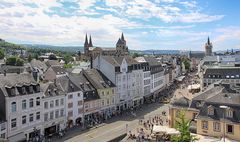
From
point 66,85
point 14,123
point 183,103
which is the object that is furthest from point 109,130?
point 14,123

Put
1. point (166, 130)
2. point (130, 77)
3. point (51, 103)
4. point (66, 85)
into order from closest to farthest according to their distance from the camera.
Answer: point (166, 130), point (51, 103), point (66, 85), point (130, 77)

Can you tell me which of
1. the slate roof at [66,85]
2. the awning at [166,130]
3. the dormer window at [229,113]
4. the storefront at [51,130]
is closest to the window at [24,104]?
the storefront at [51,130]

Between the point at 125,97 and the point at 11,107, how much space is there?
41.6 meters

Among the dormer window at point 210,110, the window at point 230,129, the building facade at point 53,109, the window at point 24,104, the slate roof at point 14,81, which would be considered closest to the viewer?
the window at point 230,129

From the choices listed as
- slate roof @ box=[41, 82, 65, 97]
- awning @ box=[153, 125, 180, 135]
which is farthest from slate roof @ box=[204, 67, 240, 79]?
slate roof @ box=[41, 82, 65, 97]

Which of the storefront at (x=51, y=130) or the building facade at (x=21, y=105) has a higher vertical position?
the building facade at (x=21, y=105)

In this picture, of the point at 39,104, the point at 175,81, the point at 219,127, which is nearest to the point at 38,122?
the point at 39,104

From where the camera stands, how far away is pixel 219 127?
4506cm

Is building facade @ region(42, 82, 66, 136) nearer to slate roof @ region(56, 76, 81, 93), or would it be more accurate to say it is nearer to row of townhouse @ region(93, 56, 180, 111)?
slate roof @ region(56, 76, 81, 93)

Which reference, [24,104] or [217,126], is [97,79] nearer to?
[24,104]

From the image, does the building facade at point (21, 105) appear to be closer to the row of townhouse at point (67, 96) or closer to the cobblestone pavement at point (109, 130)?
the row of townhouse at point (67, 96)

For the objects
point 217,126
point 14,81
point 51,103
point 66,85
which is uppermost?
point 14,81

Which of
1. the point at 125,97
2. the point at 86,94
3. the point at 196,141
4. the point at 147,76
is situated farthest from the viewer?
the point at 147,76

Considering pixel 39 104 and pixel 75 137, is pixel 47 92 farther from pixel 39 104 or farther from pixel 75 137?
pixel 75 137
